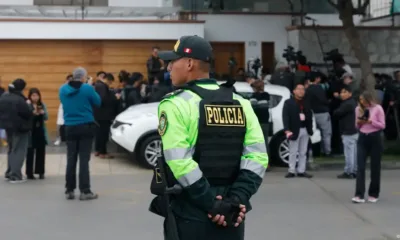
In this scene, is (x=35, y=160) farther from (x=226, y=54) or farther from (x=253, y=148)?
(x=226, y=54)

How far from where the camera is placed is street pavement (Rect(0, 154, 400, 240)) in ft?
28.6

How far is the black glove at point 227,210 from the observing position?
4297 mm

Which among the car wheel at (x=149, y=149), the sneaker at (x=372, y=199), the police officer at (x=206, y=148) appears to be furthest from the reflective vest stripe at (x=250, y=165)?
the car wheel at (x=149, y=149)

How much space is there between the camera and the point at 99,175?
516 inches

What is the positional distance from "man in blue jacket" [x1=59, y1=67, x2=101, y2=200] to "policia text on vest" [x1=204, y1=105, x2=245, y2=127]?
619 centimetres

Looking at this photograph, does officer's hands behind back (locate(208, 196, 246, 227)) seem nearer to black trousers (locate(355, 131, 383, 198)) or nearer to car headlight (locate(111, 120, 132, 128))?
black trousers (locate(355, 131, 383, 198))

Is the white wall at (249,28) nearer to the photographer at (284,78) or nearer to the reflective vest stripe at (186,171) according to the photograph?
the photographer at (284,78)

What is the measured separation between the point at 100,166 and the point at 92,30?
585cm

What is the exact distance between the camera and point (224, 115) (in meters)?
4.41

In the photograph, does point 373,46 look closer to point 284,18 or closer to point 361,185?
point 284,18

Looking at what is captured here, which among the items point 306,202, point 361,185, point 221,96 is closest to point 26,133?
point 306,202

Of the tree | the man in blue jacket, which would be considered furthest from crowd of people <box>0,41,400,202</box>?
the tree

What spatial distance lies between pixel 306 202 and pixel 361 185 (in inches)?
32.6

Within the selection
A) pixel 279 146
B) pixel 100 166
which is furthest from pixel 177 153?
pixel 100 166
